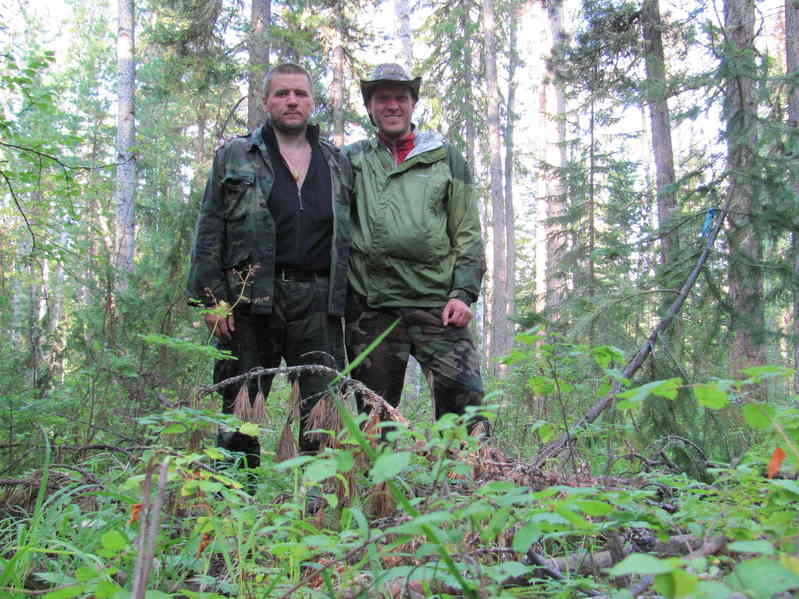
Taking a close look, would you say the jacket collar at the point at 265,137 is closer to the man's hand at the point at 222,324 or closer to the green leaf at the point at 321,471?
the man's hand at the point at 222,324

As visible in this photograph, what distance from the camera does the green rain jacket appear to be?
3834mm

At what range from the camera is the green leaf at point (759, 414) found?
122 centimetres

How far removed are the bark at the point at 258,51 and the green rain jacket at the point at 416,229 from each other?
Answer: 6.12 metres

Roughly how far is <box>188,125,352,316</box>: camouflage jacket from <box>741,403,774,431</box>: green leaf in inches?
107

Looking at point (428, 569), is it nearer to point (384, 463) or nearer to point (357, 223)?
point (384, 463)

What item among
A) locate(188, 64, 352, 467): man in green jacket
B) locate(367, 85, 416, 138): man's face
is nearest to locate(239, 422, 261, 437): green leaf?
locate(188, 64, 352, 467): man in green jacket

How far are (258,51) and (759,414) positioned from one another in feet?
34.6

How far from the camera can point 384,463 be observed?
1.05m

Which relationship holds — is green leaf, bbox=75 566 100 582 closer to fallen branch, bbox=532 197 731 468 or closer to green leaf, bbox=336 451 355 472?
green leaf, bbox=336 451 355 472

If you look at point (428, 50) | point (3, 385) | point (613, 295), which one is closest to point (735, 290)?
point (613, 295)

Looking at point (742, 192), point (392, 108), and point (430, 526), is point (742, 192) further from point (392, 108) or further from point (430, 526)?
point (430, 526)

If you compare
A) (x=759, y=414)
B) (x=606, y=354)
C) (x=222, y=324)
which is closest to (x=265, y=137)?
(x=222, y=324)

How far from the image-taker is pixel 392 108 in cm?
399

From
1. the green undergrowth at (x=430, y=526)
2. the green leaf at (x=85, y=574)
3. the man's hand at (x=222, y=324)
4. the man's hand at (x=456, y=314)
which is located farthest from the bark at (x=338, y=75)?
the green leaf at (x=85, y=574)
